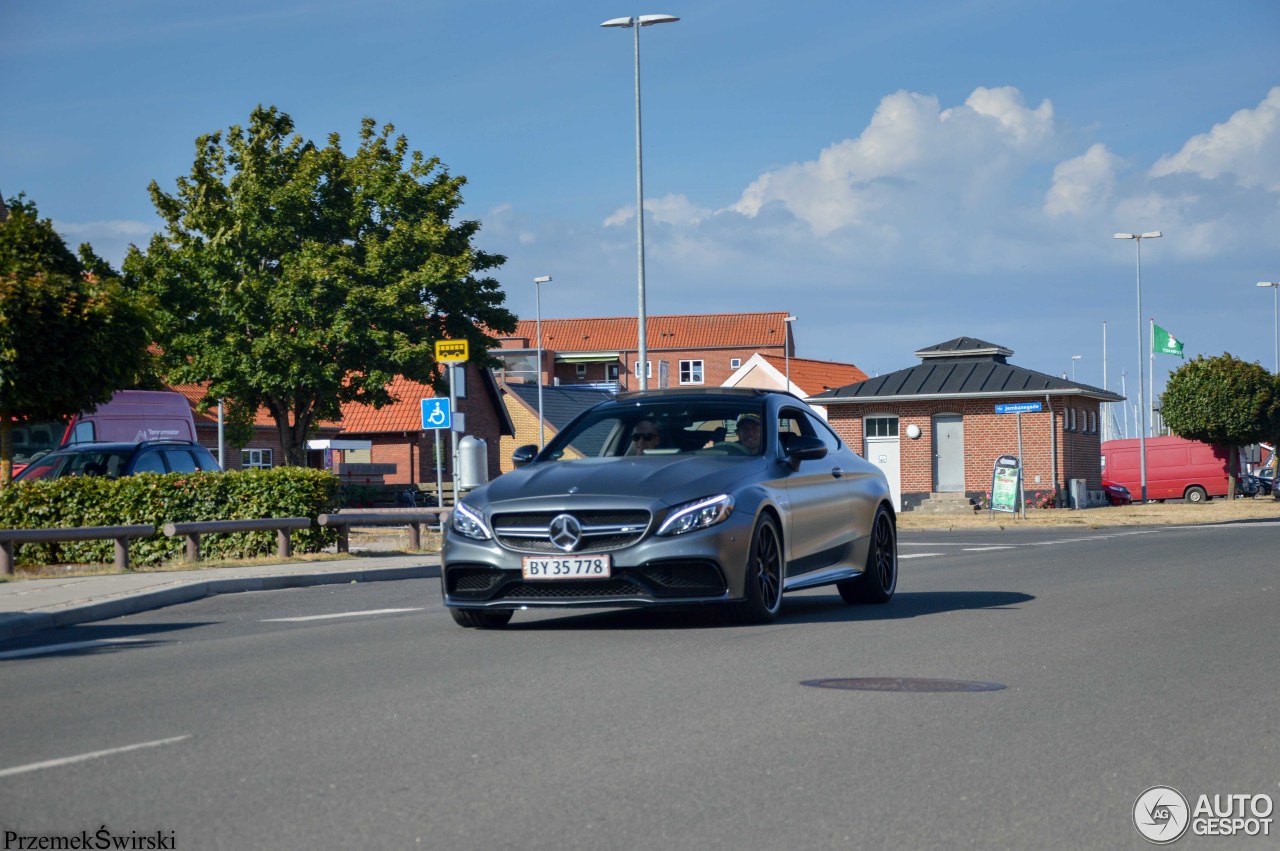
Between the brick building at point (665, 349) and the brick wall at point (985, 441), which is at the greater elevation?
the brick building at point (665, 349)

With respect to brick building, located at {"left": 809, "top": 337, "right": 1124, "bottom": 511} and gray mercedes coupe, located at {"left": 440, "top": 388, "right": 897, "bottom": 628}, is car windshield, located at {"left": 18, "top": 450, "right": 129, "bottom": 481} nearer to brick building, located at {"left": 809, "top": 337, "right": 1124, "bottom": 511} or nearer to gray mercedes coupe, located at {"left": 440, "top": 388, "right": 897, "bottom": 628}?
gray mercedes coupe, located at {"left": 440, "top": 388, "right": 897, "bottom": 628}

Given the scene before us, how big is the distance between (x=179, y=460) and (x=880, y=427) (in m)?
36.1

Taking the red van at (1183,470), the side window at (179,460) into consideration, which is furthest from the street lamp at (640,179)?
the red van at (1183,470)

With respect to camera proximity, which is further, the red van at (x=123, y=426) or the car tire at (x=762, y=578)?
the red van at (x=123, y=426)

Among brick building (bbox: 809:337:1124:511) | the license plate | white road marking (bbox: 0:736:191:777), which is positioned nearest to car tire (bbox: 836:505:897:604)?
the license plate

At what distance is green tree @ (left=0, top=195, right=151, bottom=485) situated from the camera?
2228 cm

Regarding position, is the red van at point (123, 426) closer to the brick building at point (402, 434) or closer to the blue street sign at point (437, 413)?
the blue street sign at point (437, 413)

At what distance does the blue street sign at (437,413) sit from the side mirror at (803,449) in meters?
12.5

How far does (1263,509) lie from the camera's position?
50250 millimetres

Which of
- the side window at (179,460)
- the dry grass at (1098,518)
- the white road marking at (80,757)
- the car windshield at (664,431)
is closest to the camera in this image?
the white road marking at (80,757)

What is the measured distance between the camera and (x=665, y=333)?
449ft

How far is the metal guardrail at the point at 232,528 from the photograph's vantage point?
1906 cm

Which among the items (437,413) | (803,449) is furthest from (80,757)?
(437,413)

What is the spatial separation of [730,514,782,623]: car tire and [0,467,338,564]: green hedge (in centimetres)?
1096
